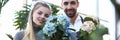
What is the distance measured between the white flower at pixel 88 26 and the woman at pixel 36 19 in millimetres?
→ 236

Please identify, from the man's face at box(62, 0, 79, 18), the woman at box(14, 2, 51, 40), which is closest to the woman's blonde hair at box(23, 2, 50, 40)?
the woman at box(14, 2, 51, 40)

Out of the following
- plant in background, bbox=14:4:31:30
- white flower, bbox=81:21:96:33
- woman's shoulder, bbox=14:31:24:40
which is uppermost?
plant in background, bbox=14:4:31:30

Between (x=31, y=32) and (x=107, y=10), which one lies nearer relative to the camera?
(x=31, y=32)

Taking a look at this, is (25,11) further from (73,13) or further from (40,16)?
(73,13)

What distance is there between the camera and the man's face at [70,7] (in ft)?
4.94

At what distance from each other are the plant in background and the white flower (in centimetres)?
36

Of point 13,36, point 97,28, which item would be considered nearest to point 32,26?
point 13,36

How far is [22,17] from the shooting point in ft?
4.90

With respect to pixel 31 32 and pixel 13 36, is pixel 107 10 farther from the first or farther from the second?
pixel 13 36

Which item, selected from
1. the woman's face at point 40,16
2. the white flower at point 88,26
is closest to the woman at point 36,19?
the woman's face at point 40,16

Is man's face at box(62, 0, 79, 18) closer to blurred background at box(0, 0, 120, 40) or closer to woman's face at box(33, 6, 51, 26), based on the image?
blurred background at box(0, 0, 120, 40)

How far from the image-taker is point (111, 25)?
1.54 meters

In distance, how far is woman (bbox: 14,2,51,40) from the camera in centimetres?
146

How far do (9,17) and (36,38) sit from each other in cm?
23
